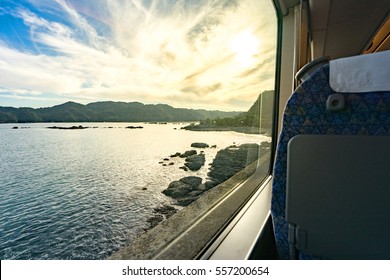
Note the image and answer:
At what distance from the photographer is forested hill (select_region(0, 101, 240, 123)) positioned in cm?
67

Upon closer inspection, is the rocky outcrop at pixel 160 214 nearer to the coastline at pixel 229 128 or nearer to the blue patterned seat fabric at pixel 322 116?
the coastline at pixel 229 128

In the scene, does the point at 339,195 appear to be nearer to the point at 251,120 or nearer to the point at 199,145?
the point at 199,145

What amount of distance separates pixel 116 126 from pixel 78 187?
324 millimetres

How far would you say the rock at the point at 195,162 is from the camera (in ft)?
4.37

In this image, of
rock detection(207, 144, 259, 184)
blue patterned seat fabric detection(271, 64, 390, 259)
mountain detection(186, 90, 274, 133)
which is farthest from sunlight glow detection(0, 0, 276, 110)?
blue patterned seat fabric detection(271, 64, 390, 259)

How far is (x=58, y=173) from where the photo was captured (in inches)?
28.9

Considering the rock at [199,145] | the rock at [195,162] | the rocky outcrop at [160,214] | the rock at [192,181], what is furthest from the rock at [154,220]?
the rock at [199,145]

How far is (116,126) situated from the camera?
0.98 metres

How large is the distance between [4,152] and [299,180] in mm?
908

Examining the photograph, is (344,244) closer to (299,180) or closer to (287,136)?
(299,180)

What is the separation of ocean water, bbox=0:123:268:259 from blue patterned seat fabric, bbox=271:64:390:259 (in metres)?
0.66

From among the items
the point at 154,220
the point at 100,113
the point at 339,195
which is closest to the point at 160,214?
the point at 154,220

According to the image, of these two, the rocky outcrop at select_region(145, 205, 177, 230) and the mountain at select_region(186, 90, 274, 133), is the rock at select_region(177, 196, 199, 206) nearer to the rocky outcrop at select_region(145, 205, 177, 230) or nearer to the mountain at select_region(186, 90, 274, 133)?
the rocky outcrop at select_region(145, 205, 177, 230)

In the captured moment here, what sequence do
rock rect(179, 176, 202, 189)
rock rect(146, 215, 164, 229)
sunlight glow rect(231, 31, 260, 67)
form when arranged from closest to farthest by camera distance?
rock rect(146, 215, 164, 229) < rock rect(179, 176, 202, 189) < sunlight glow rect(231, 31, 260, 67)
